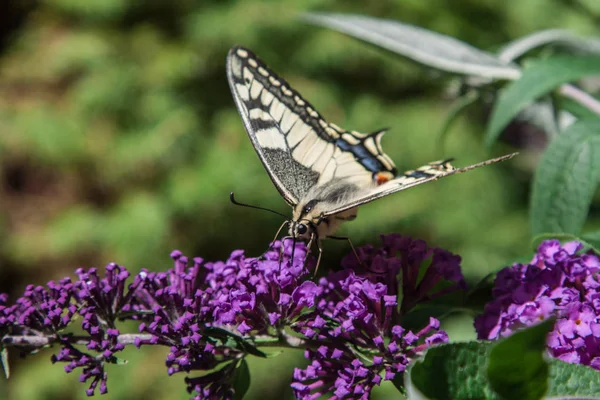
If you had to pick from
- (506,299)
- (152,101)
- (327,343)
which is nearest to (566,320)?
(506,299)

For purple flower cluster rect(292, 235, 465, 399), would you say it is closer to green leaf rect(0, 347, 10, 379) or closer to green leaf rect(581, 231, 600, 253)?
green leaf rect(581, 231, 600, 253)

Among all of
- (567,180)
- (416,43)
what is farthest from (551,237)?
(416,43)

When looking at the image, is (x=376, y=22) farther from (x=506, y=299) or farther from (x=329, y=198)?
(x=506, y=299)

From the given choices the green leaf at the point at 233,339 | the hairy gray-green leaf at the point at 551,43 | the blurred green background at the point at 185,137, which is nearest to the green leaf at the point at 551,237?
the green leaf at the point at 233,339

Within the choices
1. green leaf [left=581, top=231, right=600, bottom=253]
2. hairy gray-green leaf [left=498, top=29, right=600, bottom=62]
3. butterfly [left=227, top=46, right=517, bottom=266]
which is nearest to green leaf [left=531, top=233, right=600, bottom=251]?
green leaf [left=581, top=231, right=600, bottom=253]

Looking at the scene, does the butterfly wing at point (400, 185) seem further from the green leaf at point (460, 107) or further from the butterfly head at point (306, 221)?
the green leaf at point (460, 107)

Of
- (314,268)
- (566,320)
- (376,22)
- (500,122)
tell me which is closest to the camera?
(566,320)

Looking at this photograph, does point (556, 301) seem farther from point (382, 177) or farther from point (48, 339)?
point (48, 339)
